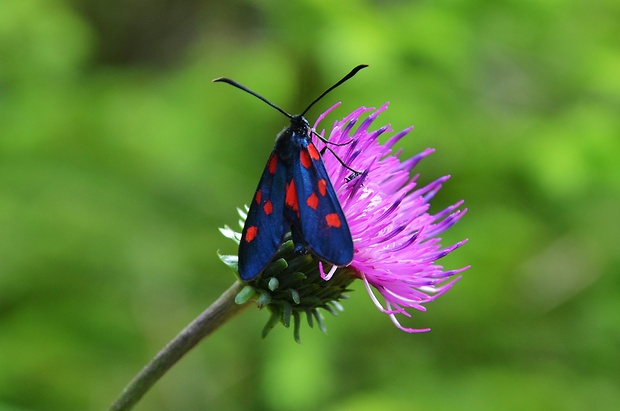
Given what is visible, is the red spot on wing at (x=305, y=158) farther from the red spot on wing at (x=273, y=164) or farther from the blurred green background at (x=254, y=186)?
the blurred green background at (x=254, y=186)

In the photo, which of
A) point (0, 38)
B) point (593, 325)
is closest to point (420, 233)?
point (593, 325)

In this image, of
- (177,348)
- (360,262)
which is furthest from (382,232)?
(177,348)

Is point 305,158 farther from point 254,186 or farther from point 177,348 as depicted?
point 254,186

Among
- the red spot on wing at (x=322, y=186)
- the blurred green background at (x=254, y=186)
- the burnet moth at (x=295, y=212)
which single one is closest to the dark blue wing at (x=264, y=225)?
the burnet moth at (x=295, y=212)

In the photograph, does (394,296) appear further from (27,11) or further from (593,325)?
(27,11)

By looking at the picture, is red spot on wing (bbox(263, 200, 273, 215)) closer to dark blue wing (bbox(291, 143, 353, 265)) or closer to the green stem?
dark blue wing (bbox(291, 143, 353, 265))
